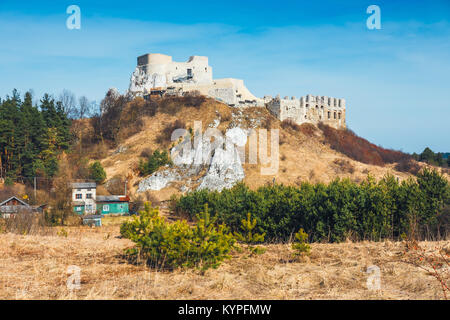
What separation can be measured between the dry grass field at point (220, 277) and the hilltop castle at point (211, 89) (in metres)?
57.3

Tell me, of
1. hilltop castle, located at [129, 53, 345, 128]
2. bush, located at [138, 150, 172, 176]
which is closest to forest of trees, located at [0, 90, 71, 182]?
bush, located at [138, 150, 172, 176]

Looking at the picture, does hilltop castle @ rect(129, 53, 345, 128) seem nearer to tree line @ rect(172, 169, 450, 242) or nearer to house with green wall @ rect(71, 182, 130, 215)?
A: house with green wall @ rect(71, 182, 130, 215)

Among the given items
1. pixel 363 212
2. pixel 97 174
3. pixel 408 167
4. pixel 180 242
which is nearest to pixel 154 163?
pixel 97 174

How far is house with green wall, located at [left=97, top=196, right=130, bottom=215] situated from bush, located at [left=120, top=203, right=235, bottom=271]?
39.1 m

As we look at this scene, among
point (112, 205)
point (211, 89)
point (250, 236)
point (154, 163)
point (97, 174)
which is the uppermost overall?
point (211, 89)

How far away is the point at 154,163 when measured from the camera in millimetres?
53094

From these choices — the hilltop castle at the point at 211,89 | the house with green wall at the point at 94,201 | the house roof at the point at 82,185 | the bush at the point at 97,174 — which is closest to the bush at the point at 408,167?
the hilltop castle at the point at 211,89

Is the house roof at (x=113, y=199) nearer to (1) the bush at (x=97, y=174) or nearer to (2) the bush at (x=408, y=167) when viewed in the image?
(1) the bush at (x=97, y=174)

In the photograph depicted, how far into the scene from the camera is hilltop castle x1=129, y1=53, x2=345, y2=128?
2645 inches

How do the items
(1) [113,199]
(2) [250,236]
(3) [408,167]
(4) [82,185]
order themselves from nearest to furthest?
(2) [250,236] < (4) [82,185] < (1) [113,199] < (3) [408,167]

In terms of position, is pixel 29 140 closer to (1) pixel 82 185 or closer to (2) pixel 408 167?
(1) pixel 82 185

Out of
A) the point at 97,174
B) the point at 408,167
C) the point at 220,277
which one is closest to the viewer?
the point at 220,277

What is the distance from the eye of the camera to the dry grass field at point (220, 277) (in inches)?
259

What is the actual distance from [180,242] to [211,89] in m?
63.6
